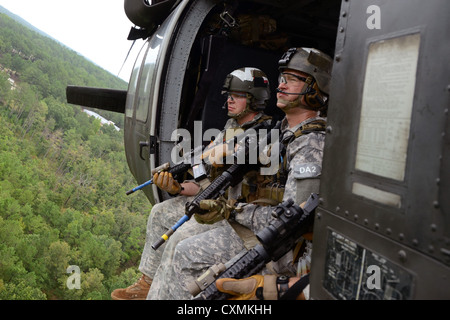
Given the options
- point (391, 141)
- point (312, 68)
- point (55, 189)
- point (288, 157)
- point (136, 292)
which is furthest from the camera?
point (55, 189)

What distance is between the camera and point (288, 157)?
7.96ft

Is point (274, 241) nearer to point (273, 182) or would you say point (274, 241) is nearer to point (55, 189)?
point (273, 182)

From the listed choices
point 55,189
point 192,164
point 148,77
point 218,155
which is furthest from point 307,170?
point 55,189

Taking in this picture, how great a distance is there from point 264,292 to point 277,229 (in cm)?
30

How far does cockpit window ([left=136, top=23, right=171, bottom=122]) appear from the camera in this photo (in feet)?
13.7

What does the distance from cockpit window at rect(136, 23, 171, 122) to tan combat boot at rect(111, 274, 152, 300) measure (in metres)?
1.58

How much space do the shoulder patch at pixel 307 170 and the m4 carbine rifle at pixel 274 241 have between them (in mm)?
179

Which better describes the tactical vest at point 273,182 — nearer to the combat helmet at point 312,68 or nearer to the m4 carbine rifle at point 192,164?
the combat helmet at point 312,68

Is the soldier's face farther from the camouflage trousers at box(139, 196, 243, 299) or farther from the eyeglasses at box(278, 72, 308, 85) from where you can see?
the camouflage trousers at box(139, 196, 243, 299)

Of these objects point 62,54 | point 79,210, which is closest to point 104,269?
point 79,210

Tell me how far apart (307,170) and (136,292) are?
2029 mm

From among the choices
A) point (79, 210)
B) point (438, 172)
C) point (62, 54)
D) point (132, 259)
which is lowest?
point (132, 259)
